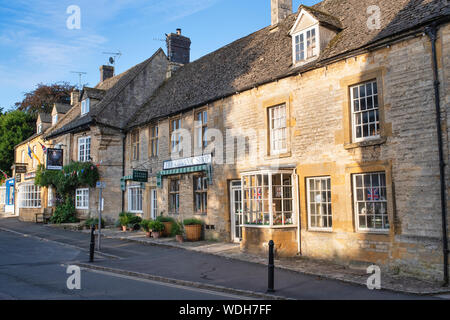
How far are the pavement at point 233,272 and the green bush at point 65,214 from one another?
9232 millimetres

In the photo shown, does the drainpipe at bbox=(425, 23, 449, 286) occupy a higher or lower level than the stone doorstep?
higher

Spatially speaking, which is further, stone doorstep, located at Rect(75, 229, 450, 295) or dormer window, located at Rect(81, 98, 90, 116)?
dormer window, located at Rect(81, 98, 90, 116)

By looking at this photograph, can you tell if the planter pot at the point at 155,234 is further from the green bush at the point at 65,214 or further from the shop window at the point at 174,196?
the green bush at the point at 65,214

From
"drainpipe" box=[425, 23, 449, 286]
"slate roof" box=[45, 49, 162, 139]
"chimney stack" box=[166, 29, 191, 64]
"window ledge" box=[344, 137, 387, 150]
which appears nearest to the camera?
"drainpipe" box=[425, 23, 449, 286]

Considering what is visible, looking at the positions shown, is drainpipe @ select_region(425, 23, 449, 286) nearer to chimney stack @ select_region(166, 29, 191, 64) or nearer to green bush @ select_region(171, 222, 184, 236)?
green bush @ select_region(171, 222, 184, 236)

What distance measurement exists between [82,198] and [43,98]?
23.1 m

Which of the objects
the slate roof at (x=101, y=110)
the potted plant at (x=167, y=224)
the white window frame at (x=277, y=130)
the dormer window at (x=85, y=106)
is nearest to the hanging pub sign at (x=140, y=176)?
the potted plant at (x=167, y=224)

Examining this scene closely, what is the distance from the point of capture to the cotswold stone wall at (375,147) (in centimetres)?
969

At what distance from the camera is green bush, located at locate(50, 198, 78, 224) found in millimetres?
25000

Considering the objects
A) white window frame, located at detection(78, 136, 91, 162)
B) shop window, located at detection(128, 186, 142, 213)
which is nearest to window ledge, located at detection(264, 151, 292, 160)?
shop window, located at detection(128, 186, 142, 213)

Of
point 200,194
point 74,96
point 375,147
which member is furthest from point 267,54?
point 74,96

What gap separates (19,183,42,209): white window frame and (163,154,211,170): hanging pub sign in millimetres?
15064

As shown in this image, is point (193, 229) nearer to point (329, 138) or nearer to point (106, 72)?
point (329, 138)
